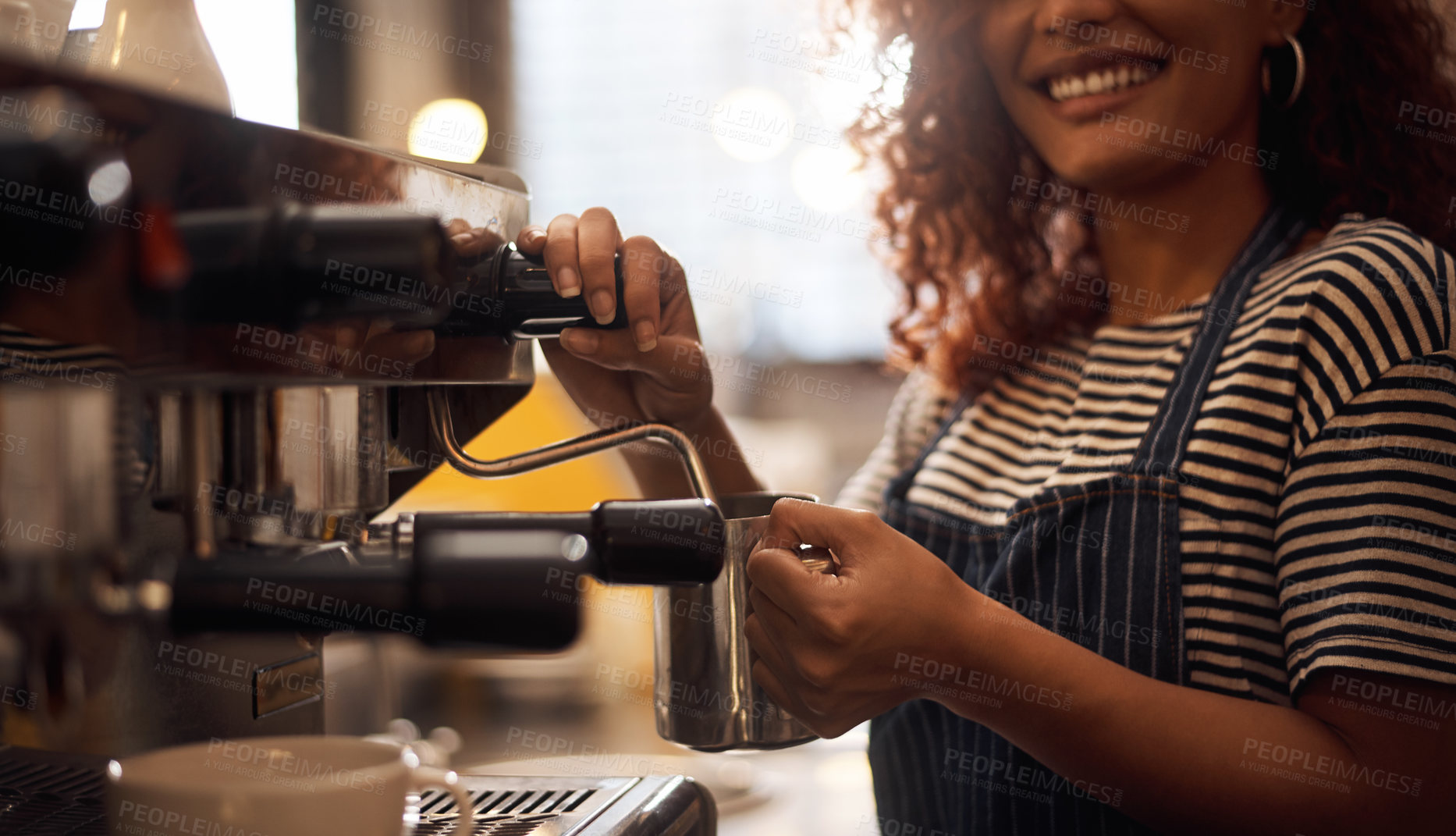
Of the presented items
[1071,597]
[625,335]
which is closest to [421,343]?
[625,335]

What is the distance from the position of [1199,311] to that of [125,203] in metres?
0.69

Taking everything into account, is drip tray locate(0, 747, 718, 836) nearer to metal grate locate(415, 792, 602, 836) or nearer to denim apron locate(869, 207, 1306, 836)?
metal grate locate(415, 792, 602, 836)

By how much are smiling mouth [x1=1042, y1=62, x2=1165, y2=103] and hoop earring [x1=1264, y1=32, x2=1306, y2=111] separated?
10cm

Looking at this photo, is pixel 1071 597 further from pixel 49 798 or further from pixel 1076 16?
pixel 49 798

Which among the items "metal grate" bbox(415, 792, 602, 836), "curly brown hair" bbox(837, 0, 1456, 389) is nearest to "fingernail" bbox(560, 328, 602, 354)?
"metal grate" bbox(415, 792, 602, 836)

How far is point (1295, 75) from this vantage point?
0.77 meters

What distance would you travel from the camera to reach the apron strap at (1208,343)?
68 cm

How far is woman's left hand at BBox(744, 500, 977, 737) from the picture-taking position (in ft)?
1.68

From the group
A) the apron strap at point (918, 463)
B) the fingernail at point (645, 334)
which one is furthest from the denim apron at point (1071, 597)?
the fingernail at point (645, 334)

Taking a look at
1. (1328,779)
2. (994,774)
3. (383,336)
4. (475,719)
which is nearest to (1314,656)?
(1328,779)

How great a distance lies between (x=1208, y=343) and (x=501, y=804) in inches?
20.5

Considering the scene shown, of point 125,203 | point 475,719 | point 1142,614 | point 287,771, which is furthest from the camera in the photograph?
point 475,719

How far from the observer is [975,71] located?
0.96m

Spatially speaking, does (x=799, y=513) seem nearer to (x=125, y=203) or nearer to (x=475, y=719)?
(x=125, y=203)
